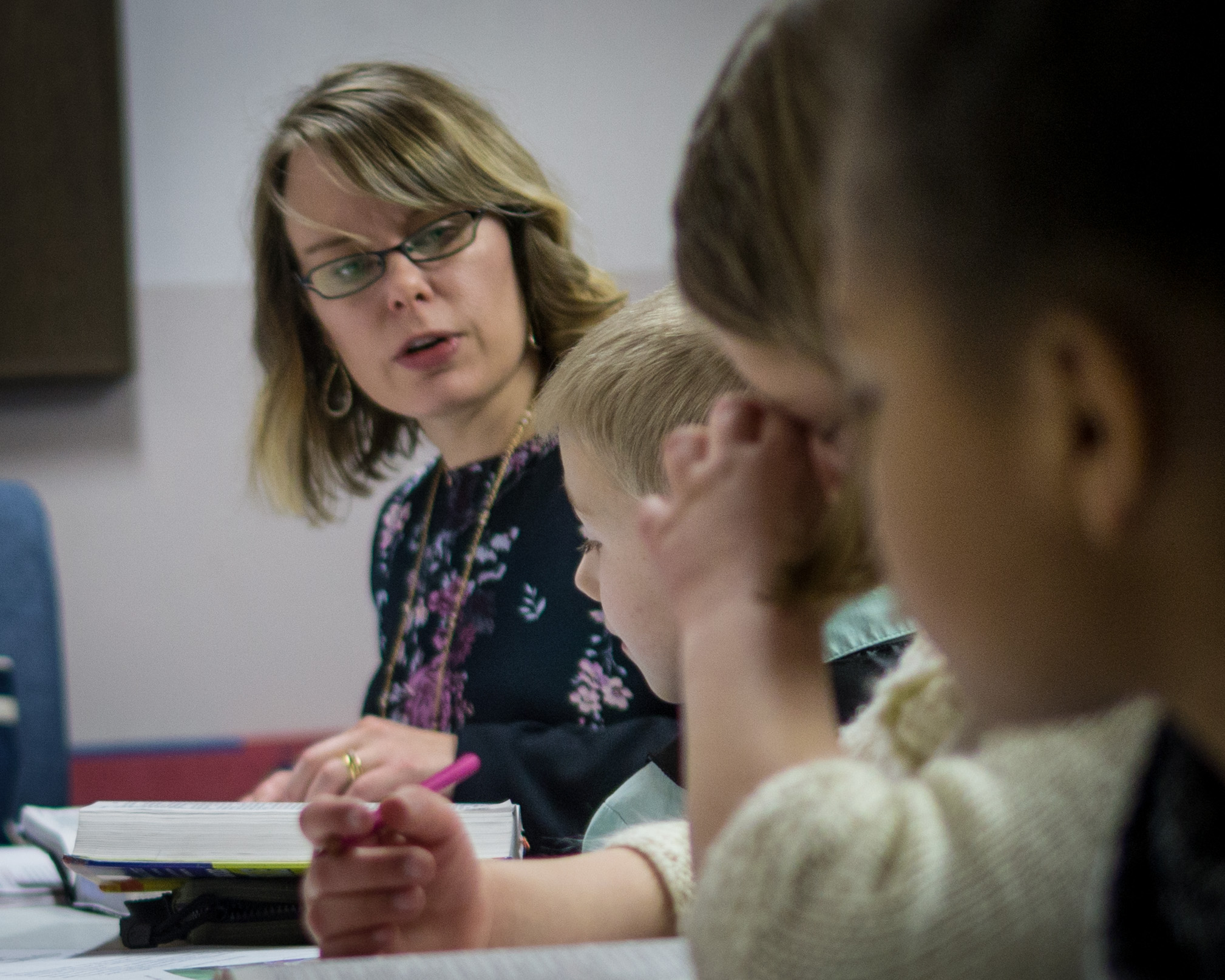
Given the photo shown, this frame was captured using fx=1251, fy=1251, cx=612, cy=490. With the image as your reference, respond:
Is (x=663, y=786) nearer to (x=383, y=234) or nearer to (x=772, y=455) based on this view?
(x=772, y=455)

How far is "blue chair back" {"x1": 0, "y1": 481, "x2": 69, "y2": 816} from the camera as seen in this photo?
60.8 inches

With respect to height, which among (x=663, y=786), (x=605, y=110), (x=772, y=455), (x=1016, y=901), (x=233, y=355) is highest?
(x=605, y=110)

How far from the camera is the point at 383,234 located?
1.20 meters

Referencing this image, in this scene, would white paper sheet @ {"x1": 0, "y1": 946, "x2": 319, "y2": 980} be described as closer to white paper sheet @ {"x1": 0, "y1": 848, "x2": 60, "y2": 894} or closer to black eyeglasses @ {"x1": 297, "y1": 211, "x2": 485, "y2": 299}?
white paper sheet @ {"x1": 0, "y1": 848, "x2": 60, "y2": 894}

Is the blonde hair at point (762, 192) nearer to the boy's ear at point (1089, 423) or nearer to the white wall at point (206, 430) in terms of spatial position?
the boy's ear at point (1089, 423)

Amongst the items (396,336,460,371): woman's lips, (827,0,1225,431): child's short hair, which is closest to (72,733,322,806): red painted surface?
(396,336,460,371): woman's lips

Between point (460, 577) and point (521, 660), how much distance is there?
6.3 inches

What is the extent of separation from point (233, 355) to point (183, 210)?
10.1 inches

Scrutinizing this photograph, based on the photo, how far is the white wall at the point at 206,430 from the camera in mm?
2105

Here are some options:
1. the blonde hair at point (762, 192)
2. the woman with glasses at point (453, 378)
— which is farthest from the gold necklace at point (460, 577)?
the blonde hair at point (762, 192)

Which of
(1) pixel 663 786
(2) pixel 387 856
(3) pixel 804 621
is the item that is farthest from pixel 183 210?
(3) pixel 804 621

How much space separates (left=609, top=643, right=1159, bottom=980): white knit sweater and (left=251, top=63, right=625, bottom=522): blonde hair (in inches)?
36.4

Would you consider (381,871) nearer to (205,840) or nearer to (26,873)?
(205,840)

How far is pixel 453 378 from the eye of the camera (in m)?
1.21
